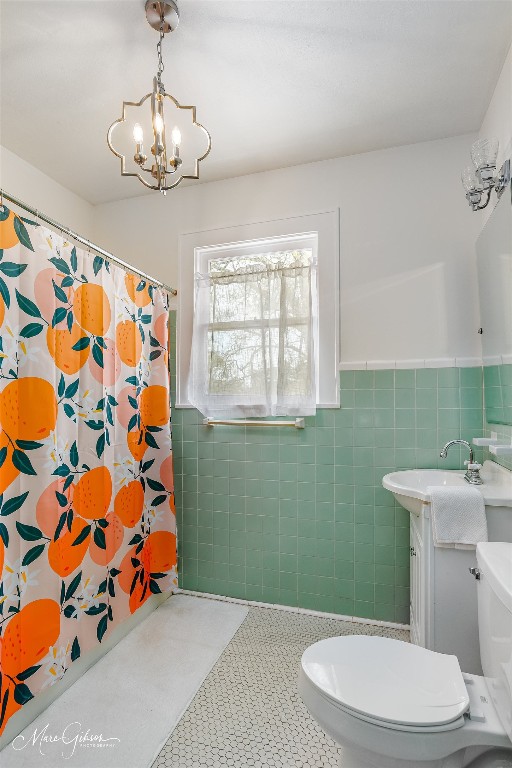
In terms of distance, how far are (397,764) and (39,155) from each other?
2.91m

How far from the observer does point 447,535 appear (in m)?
→ 1.51

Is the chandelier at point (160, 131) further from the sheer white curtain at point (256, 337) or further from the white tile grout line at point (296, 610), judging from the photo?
the white tile grout line at point (296, 610)

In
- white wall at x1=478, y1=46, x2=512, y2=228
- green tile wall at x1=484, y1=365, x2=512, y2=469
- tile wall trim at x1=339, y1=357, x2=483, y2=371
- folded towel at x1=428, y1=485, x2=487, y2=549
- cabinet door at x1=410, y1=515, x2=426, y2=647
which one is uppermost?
white wall at x1=478, y1=46, x2=512, y2=228

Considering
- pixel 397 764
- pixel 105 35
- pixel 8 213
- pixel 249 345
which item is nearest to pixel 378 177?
pixel 249 345

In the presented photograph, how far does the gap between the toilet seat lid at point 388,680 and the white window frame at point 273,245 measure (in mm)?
1261

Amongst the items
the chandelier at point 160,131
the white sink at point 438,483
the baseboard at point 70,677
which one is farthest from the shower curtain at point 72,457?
the white sink at point 438,483

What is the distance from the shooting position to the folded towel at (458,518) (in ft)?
4.91

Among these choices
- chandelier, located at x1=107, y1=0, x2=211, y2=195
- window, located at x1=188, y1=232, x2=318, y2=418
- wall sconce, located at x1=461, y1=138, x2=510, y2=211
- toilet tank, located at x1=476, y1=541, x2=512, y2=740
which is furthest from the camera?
window, located at x1=188, y1=232, x2=318, y2=418

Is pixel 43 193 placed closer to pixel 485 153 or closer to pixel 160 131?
pixel 160 131

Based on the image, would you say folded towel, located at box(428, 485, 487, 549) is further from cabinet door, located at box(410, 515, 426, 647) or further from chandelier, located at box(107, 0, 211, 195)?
chandelier, located at box(107, 0, 211, 195)

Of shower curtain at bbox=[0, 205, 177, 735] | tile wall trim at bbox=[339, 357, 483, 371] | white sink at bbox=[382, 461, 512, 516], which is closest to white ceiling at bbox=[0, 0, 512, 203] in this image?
shower curtain at bbox=[0, 205, 177, 735]

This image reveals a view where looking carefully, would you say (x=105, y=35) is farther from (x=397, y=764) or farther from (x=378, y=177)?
(x=397, y=764)

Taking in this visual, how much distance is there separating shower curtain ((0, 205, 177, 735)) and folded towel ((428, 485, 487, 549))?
1390 millimetres

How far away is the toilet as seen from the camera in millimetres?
978
